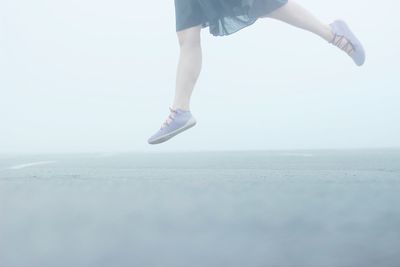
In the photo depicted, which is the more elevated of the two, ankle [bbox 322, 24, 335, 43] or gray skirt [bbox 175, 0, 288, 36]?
gray skirt [bbox 175, 0, 288, 36]

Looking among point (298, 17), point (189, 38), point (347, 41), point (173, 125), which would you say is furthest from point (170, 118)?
point (347, 41)

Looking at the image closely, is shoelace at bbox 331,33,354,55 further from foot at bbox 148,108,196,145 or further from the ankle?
foot at bbox 148,108,196,145

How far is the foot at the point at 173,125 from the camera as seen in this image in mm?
915

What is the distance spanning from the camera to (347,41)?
3.51ft

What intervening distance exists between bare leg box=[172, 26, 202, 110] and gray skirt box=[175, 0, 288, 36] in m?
0.03

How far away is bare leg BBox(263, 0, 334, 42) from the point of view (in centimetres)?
97

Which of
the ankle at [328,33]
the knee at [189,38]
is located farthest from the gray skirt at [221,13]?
the ankle at [328,33]

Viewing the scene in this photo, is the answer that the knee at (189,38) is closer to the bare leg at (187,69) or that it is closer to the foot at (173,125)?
the bare leg at (187,69)

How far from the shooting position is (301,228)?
3.33ft

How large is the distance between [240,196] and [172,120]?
1.56ft

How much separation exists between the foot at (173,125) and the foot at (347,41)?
363mm

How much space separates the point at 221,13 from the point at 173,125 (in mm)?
224

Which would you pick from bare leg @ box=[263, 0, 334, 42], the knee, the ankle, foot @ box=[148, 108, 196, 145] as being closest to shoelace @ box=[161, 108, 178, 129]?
foot @ box=[148, 108, 196, 145]

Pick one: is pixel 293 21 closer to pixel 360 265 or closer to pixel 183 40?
pixel 183 40
